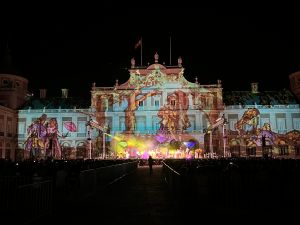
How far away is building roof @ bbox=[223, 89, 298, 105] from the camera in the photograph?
6969cm

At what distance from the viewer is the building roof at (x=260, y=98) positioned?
69.7m

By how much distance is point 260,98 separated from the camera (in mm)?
71625

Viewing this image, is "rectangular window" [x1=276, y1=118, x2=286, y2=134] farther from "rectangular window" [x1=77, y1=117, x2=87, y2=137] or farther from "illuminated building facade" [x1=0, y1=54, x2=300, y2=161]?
"rectangular window" [x1=77, y1=117, x2=87, y2=137]

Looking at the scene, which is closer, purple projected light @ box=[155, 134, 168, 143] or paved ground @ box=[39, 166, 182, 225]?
paved ground @ box=[39, 166, 182, 225]

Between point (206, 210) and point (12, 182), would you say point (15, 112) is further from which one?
point (206, 210)

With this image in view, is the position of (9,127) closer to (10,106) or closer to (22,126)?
(22,126)

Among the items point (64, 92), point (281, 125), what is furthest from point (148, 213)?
point (64, 92)

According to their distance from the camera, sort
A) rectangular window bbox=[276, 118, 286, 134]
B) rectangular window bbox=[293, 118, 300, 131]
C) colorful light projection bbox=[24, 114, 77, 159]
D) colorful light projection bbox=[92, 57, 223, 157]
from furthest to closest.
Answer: colorful light projection bbox=[92, 57, 223, 157] < rectangular window bbox=[276, 118, 286, 134] < rectangular window bbox=[293, 118, 300, 131] < colorful light projection bbox=[24, 114, 77, 159]

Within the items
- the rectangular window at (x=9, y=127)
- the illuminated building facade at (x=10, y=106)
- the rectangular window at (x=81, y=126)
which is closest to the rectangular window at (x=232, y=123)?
the rectangular window at (x=81, y=126)

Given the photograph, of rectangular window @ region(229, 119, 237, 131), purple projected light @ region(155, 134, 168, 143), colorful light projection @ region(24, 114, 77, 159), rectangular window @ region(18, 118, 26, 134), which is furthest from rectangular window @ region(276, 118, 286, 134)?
rectangular window @ region(18, 118, 26, 134)

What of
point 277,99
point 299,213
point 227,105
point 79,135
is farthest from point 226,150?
point 299,213

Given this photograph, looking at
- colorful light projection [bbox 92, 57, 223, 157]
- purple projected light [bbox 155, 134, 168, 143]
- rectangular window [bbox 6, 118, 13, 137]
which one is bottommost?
purple projected light [bbox 155, 134, 168, 143]

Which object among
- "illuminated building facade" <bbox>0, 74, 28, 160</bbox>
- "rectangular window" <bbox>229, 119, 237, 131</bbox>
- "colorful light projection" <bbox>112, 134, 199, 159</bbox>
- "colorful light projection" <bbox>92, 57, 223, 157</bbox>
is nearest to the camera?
"colorful light projection" <bbox>112, 134, 199, 159</bbox>

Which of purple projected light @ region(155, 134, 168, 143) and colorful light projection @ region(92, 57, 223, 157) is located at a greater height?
colorful light projection @ region(92, 57, 223, 157)
